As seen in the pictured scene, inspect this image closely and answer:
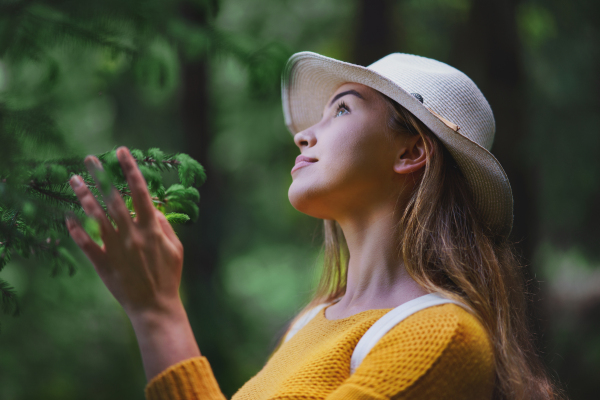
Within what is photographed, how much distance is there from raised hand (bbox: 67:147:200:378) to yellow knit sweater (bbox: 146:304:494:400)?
2.8 inches

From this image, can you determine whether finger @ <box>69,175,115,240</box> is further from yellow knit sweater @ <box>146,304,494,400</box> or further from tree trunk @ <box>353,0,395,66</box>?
tree trunk @ <box>353,0,395,66</box>

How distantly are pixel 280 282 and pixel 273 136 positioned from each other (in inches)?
101

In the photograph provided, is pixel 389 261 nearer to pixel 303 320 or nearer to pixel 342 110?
pixel 303 320

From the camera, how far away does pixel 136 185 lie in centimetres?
110

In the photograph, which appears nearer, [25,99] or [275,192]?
[25,99]

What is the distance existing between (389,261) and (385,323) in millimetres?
381

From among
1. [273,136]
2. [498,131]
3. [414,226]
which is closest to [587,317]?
[498,131]

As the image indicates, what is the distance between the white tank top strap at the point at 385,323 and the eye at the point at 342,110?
0.85 m

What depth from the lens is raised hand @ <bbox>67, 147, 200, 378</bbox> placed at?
1111 millimetres

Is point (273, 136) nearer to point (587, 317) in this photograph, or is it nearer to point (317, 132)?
point (587, 317)

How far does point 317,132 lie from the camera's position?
1905 mm

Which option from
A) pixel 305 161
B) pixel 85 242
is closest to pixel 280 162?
pixel 305 161

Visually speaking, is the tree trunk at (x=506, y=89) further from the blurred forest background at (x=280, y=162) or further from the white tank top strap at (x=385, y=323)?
the white tank top strap at (x=385, y=323)

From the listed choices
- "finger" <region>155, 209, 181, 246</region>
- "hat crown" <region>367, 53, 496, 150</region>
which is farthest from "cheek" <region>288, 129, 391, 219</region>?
"finger" <region>155, 209, 181, 246</region>
